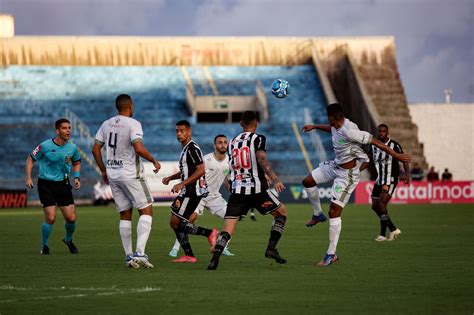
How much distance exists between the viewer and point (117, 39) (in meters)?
61.2

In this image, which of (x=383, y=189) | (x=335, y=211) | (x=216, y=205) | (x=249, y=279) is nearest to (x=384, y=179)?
(x=383, y=189)

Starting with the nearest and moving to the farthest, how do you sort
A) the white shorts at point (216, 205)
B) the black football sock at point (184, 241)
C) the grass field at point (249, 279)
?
the grass field at point (249, 279) → the black football sock at point (184, 241) → the white shorts at point (216, 205)

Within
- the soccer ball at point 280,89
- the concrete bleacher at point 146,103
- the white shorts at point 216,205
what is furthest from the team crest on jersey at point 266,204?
the concrete bleacher at point 146,103

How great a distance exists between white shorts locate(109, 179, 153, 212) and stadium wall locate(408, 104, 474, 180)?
53.0 m

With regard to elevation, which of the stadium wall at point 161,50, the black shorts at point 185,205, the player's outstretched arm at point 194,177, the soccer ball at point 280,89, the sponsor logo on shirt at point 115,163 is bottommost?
the black shorts at point 185,205

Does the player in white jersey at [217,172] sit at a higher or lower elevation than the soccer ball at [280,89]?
lower

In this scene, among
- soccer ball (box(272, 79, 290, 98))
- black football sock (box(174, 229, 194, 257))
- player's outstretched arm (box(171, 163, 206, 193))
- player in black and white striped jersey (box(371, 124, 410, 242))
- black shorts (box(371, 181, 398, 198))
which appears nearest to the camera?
player's outstretched arm (box(171, 163, 206, 193))

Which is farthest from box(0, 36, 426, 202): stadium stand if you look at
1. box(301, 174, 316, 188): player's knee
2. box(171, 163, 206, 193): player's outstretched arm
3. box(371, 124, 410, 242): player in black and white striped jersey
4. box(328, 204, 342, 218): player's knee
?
box(171, 163, 206, 193): player's outstretched arm

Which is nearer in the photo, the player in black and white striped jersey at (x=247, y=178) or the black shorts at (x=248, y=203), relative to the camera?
the player in black and white striped jersey at (x=247, y=178)

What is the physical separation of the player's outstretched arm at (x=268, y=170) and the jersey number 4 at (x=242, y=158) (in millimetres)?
215

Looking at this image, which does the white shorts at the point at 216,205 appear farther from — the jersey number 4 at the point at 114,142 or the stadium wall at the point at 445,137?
the stadium wall at the point at 445,137

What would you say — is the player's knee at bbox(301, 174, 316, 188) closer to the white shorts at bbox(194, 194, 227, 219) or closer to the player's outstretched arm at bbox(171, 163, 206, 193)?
the white shorts at bbox(194, 194, 227, 219)

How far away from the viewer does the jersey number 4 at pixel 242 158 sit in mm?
14352

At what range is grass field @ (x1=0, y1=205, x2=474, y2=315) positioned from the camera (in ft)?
33.9
